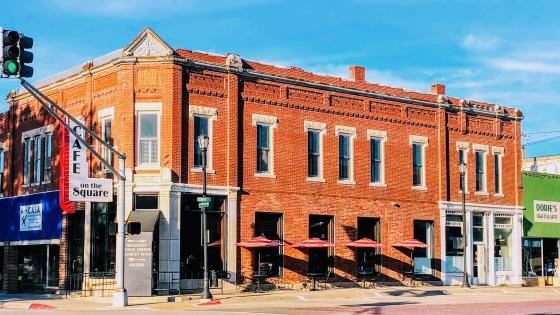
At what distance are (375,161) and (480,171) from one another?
292 inches

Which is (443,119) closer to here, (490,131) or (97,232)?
(490,131)

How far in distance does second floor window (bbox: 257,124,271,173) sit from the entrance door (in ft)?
44.1

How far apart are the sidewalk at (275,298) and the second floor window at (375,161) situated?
570 cm

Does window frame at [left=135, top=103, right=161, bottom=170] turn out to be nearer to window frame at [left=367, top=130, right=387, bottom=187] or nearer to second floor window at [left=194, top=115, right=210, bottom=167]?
second floor window at [left=194, top=115, right=210, bottom=167]

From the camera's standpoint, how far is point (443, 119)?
4441 centimetres

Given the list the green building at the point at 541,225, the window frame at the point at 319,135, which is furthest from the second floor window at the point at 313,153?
the green building at the point at 541,225

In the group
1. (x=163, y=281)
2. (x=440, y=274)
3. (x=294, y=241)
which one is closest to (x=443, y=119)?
(x=440, y=274)

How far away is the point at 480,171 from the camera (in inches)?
1817

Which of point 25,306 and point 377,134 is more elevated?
point 377,134

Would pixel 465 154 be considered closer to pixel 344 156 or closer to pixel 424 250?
pixel 424 250

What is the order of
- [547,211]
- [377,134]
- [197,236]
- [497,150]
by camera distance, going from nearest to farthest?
[197,236]
[377,134]
[497,150]
[547,211]

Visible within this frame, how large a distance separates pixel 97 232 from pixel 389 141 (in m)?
14.4

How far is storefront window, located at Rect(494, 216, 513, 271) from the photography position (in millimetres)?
46031

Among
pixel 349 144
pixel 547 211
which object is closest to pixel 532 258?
pixel 547 211
